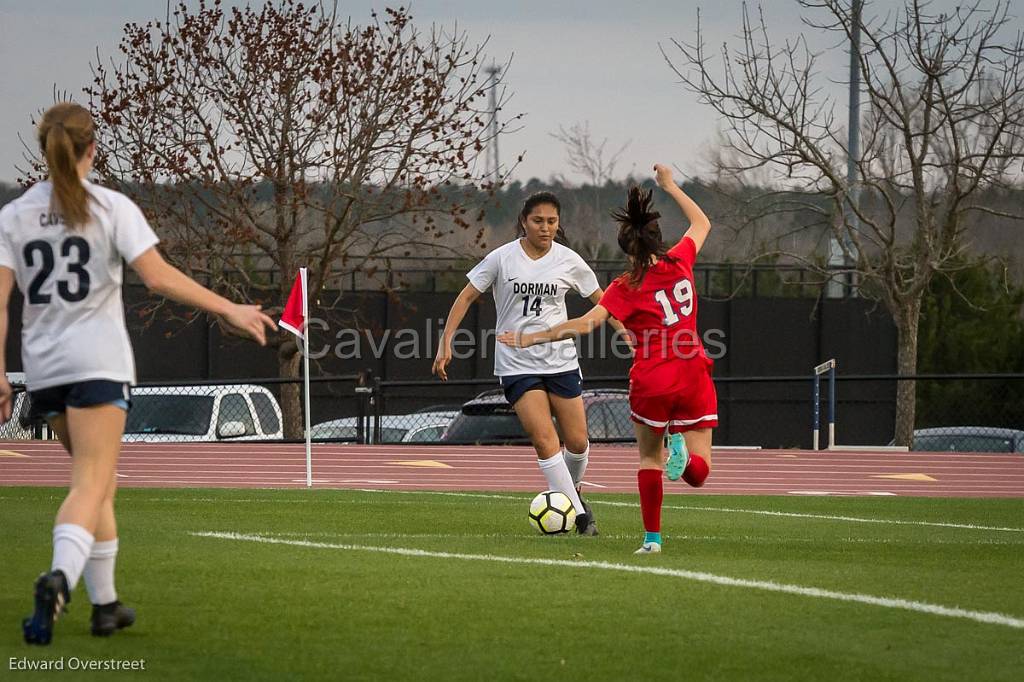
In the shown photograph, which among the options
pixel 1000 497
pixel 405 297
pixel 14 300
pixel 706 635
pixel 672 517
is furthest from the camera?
pixel 405 297

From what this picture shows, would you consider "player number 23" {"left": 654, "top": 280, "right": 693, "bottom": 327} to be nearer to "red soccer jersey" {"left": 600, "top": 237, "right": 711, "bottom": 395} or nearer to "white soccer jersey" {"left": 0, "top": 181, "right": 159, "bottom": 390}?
"red soccer jersey" {"left": 600, "top": 237, "right": 711, "bottom": 395}

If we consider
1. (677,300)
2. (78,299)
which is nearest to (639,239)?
(677,300)

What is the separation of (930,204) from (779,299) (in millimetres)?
Result: 8180

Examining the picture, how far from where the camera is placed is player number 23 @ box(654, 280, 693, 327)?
8.11 meters

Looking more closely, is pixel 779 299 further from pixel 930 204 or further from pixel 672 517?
pixel 672 517

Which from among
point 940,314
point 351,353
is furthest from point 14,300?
point 940,314

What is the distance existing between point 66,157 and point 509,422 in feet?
59.6

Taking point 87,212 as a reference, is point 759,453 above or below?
below

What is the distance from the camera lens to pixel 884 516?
1289 cm

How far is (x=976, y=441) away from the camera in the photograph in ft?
81.3

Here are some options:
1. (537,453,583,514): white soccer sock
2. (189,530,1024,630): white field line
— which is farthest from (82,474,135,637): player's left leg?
(537,453,583,514): white soccer sock

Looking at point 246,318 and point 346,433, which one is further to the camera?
point 346,433

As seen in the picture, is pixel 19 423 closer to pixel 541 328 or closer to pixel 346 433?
pixel 346 433

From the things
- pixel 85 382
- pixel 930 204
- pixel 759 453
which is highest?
pixel 930 204
